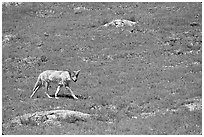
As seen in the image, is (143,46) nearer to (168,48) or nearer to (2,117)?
(168,48)

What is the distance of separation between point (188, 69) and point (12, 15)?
100 ft

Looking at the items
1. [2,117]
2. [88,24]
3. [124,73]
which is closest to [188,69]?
[124,73]

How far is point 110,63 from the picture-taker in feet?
131

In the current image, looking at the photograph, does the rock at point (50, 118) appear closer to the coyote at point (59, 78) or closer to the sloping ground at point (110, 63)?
the sloping ground at point (110, 63)

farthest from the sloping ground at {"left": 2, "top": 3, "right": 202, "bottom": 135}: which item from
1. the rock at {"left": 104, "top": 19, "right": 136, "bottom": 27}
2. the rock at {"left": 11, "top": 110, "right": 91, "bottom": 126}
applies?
the rock at {"left": 11, "top": 110, "right": 91, "bottom": 126}

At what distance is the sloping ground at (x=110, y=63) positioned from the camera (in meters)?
21.4

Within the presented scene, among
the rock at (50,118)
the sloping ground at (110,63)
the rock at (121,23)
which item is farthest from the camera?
the rock at (121,23)

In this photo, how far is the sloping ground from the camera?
21375mm

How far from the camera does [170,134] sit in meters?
18.5

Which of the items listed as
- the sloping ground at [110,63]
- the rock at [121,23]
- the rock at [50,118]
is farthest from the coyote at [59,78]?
the rock at [121,23]

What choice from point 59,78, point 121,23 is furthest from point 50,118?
point 121,23

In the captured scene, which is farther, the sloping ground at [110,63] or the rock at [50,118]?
the sloping ground at [110,63]

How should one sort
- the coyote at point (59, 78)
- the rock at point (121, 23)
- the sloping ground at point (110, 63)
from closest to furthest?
the sloping ground at point (110, 63)
the coyote at point (59, 78)
the rock at point (121, 23)

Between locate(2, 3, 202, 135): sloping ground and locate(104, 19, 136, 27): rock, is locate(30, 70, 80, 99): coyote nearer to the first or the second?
locate(2, 3, 202, 135): sloping ground
